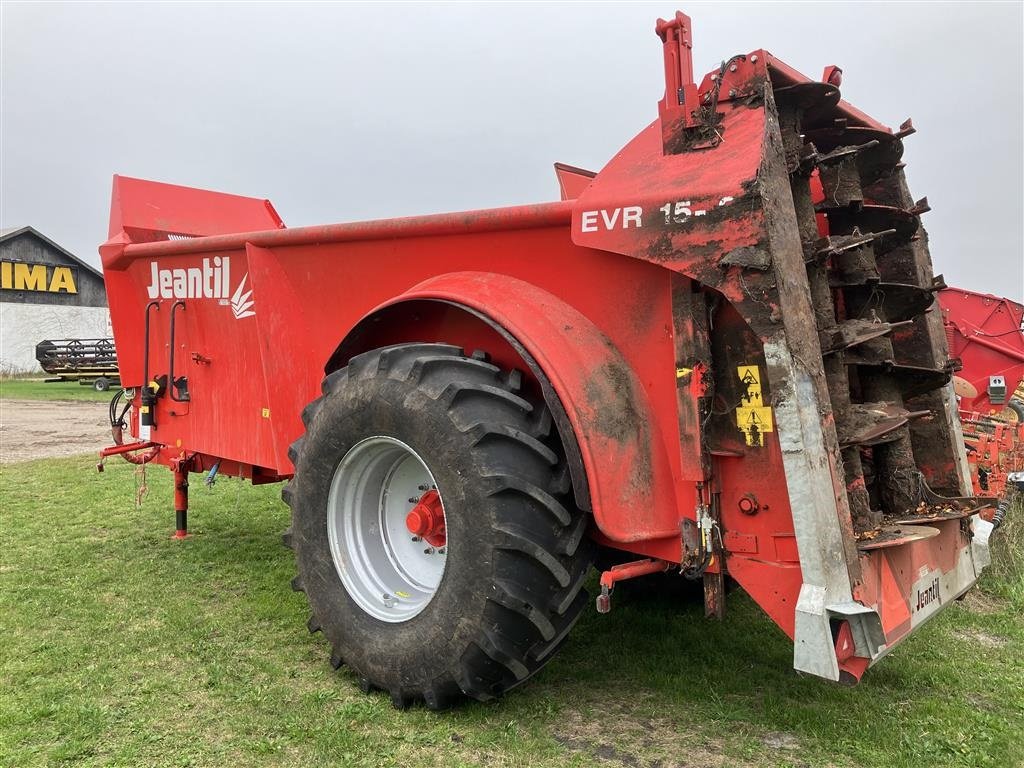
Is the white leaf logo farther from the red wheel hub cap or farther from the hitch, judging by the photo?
the hitch

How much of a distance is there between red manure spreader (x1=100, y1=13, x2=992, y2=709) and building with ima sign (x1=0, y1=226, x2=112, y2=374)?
3007 cm

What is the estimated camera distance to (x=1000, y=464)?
4.86 meters

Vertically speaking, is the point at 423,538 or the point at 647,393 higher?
the point at 647,393

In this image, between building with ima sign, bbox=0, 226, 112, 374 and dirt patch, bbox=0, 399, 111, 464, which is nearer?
dirt patch, bbox=0, 399, 111, 464

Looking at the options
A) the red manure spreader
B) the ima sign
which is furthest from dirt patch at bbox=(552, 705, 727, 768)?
the ima sign

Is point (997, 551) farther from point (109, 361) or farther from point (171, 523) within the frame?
point (109, 361)

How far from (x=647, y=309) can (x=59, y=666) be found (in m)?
2.89

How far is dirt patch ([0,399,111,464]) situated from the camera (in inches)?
401

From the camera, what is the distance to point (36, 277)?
29078 mm

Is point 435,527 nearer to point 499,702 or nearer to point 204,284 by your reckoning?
point 499,702

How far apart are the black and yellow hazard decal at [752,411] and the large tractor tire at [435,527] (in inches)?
23.7

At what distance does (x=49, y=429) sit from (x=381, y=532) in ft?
39.4

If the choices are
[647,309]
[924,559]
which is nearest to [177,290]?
[647,309]

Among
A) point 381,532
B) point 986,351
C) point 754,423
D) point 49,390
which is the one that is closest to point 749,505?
point 754,423
